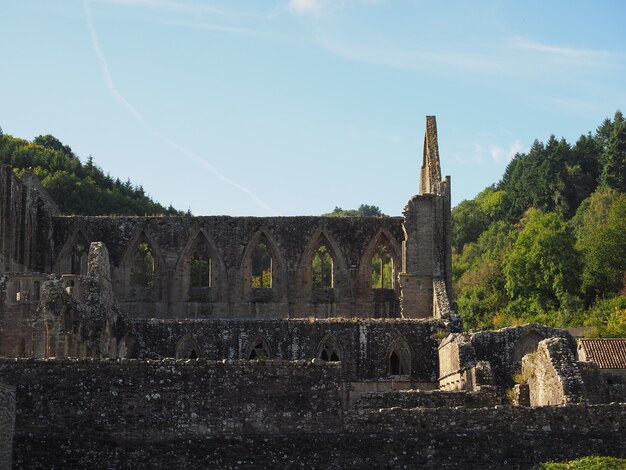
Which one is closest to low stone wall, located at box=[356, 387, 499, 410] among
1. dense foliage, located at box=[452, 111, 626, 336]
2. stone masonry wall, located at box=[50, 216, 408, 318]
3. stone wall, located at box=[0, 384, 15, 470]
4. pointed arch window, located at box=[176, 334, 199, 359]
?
stone wall, located at box=[0, 384, 15, 470]

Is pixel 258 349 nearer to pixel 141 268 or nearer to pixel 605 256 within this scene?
pixel 141 268

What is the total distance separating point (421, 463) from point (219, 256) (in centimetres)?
3220

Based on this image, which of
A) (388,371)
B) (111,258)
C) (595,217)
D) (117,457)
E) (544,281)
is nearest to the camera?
(117,457)

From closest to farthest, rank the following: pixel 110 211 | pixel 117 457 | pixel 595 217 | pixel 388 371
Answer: pixel 117 457 < pixel 388 371 < pixel 110 211 < pixel 595 217

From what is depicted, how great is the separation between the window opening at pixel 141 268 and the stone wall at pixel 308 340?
44.3 ft

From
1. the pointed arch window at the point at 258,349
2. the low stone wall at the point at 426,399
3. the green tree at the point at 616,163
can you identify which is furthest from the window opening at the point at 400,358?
the green tree at the point at 616,163

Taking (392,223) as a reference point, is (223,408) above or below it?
below

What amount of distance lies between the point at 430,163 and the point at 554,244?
1759 inches

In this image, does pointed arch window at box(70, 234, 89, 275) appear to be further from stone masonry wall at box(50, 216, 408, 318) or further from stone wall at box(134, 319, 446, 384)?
stone wall at box(134, 319, 446, 384)

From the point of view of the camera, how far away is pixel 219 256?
72125 millimetres

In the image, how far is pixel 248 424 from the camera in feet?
136

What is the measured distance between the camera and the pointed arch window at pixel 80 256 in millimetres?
71562

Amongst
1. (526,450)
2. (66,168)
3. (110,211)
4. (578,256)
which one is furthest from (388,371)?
(66,168)

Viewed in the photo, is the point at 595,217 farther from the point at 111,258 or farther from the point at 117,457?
the point at 117,457
